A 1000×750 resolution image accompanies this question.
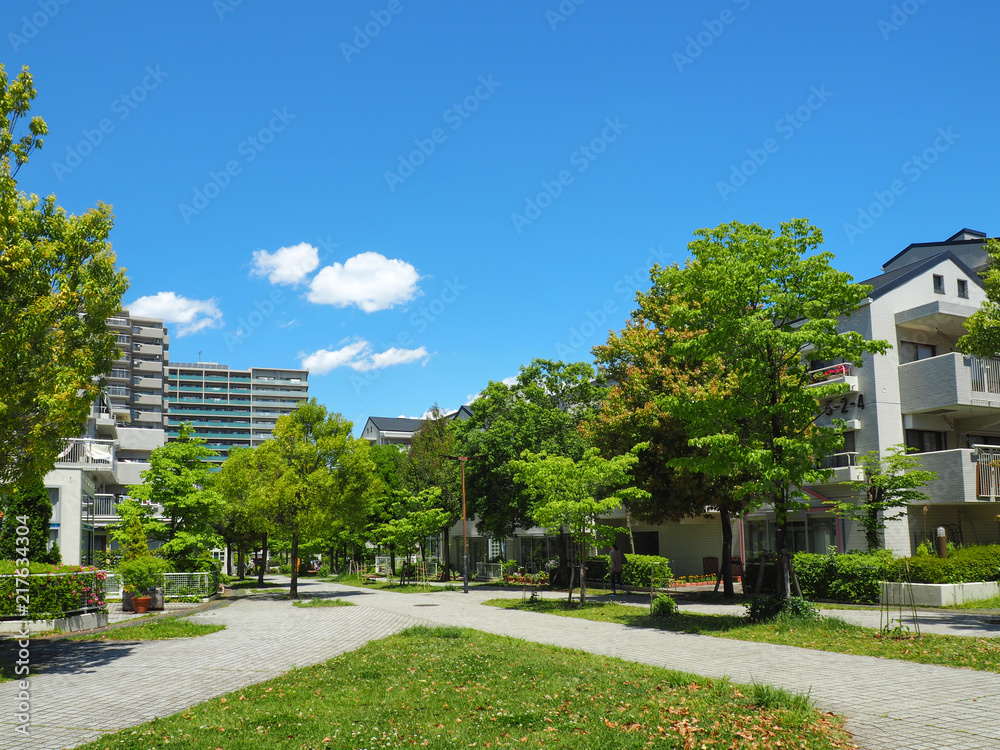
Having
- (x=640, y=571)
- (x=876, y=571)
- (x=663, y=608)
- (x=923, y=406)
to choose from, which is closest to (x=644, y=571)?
(x=640, y=571)

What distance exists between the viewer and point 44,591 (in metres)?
19.4

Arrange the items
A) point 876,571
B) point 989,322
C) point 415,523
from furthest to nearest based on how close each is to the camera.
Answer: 1. point 415,523
2. point 876,571
3. point 989,322

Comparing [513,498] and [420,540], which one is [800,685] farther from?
[420,540]

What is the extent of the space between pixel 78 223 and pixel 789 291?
15.6 metres

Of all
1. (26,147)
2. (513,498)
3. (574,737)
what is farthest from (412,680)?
(513,498)

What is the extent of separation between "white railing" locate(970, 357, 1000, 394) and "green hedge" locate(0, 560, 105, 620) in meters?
30.3

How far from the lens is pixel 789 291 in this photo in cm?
1844

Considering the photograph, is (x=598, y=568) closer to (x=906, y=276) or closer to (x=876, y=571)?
(x=876, y=571)

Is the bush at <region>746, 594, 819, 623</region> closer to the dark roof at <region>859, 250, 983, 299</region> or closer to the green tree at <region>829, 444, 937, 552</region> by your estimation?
the green tree at <region>829, 444, 937, 552</region>

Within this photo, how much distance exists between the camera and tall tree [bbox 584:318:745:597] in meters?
26.3

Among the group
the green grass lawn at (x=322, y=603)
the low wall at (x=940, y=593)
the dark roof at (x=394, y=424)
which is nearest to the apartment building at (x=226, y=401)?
the dark roof at (x=394, y=424)

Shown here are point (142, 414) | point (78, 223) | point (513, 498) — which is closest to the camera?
point (78, 223)

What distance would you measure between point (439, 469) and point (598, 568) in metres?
15.0

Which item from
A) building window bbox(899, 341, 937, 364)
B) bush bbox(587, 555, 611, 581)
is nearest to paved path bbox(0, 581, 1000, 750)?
building window bbox(899, 341, 937, 364)
